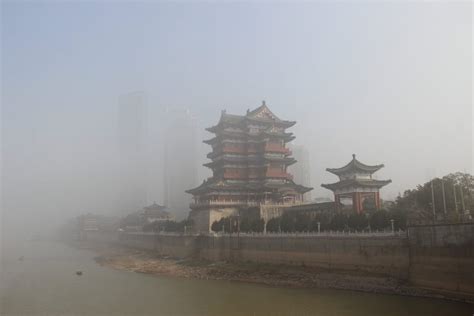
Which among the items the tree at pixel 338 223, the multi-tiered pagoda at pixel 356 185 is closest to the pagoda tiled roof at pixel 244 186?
the multi-tiered pagoda at pixel 356 185

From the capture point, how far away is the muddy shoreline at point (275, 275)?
1187 inches

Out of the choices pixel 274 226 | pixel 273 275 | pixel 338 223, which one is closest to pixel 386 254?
pixel 338 223

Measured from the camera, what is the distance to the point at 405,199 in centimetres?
4497

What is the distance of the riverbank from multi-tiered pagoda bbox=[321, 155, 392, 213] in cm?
1052

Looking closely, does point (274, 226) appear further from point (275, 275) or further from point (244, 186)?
point (244, 186)

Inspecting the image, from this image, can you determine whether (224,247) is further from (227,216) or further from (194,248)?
(227,216)

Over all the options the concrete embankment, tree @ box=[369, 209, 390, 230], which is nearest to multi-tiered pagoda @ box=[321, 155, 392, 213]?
the concrete embankment

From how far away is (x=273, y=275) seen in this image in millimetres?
38625

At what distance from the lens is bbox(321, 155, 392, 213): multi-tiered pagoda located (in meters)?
44.8

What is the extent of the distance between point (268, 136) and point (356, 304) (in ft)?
125

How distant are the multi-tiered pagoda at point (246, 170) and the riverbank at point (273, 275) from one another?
9175 mm

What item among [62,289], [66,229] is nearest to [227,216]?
[62,289]

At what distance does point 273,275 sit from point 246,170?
25581 mm

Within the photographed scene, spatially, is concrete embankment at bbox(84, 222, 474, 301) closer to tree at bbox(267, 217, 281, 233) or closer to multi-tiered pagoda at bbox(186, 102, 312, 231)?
tree at bbox(267, 217, 281, 233)
